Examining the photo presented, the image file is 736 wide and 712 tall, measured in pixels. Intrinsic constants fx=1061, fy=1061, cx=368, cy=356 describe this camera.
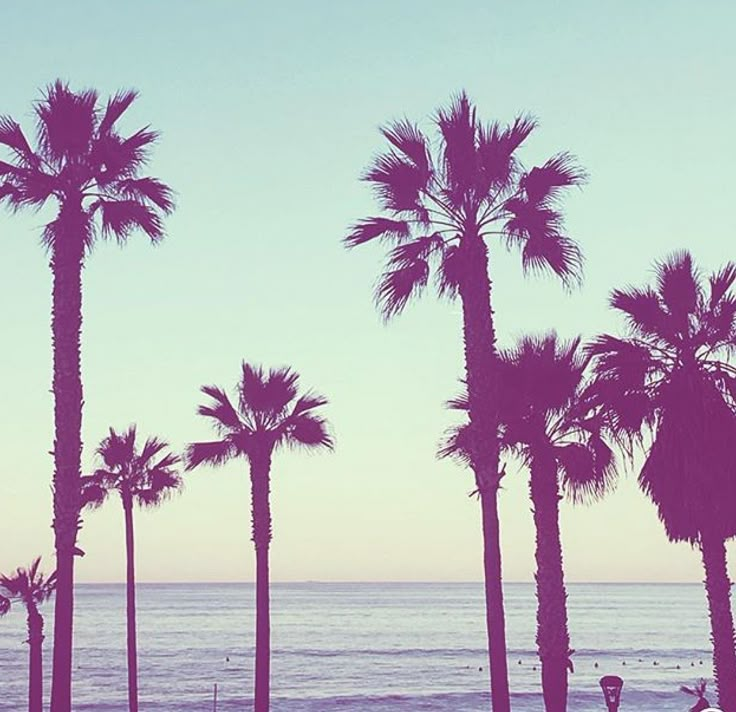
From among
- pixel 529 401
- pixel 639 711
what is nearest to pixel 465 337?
pixel 529 401

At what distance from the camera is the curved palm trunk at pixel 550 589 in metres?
23.4

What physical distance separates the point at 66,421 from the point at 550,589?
11.1 meters

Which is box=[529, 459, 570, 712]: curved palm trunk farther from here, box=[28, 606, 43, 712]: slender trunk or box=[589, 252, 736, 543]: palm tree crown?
box=[28, 606, 43, 712]: slender trunk

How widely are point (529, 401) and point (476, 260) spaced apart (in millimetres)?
4010

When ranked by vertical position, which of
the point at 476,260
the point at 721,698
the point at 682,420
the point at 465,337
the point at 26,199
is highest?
the point at 26,199

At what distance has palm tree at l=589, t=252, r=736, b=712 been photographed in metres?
22.4

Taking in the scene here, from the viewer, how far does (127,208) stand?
23.6 m

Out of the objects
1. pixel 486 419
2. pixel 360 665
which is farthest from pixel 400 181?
pixel 360 665

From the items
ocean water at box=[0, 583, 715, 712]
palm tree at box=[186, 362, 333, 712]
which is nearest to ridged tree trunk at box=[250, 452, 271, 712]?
palm tree at box=[186, 362, 333, 712]

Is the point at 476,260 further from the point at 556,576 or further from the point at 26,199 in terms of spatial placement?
the point at 26,199

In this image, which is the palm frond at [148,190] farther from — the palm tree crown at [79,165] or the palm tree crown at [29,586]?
the palm tree crown at [29,586]

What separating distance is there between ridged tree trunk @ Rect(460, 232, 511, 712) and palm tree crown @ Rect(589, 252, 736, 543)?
9.95 ft

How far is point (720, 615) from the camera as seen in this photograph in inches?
901

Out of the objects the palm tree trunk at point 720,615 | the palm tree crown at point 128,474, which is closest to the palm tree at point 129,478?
the palm tree crown at point 128,474
